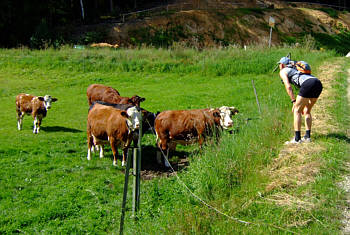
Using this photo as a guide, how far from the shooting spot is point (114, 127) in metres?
10.7

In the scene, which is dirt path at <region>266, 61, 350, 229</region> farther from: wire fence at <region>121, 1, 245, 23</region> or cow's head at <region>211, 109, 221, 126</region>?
wire fence at <region>121, 1, 245, 23</region>

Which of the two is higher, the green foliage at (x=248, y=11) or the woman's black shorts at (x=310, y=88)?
the green foliage at (x=248, y=11)

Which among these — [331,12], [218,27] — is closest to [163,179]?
[218,27]

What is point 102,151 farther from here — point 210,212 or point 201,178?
point 210,212

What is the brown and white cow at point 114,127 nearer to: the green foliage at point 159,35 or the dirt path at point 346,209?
the dirt path at point 346,209

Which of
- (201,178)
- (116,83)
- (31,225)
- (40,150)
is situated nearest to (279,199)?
(201,178)

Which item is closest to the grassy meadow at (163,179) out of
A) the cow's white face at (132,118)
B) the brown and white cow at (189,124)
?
the brown and white cow at (189,124)

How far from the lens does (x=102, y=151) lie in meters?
11.4

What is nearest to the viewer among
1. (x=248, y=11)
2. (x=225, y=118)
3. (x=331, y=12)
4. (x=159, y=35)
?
(x=225, y=118)

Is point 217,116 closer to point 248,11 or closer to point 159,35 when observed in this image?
point 159,35

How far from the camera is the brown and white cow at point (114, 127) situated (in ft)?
35.0

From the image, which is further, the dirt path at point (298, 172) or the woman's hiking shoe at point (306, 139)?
the woman's hiking shoe at point (306, 139)

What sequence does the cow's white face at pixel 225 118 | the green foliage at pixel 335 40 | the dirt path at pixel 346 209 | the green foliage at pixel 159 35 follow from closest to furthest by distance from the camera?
the dirt path at pixel 346 209 → the cow's white face at pixel 225 118 → the green foliage at pixel 159 35 → the green foliage at pixel 335 40

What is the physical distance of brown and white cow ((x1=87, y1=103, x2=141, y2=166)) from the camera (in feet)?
35.0
